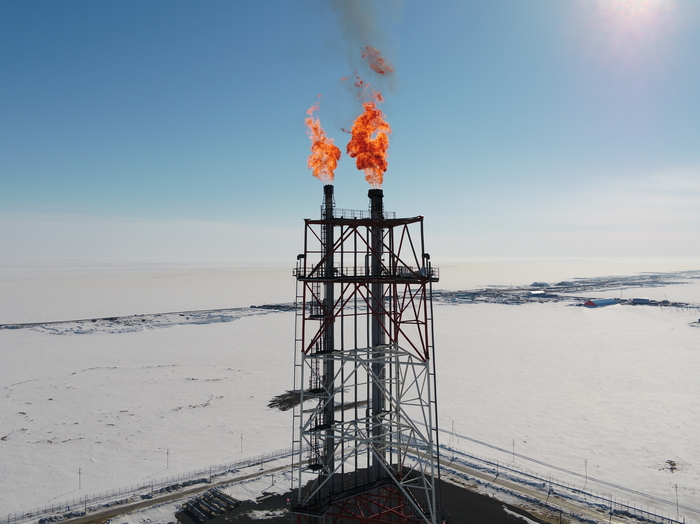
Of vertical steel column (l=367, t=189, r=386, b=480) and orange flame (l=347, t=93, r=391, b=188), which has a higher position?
orange flame (l=347, t=93, r=391, b=188)

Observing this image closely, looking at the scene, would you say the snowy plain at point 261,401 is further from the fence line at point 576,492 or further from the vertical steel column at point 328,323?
the vertical steel column at point 328,323

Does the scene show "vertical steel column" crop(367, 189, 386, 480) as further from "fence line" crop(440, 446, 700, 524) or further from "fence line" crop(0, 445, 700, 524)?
"fence line" crop(0, 445, 700, 524)

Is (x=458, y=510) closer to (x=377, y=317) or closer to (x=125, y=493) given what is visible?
(x=377, y=317)

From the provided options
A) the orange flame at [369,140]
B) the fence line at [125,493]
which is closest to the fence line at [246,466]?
the fence line at [125,493]

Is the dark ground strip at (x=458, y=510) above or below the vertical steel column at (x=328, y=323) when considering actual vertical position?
below

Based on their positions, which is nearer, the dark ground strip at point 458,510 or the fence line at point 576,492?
the fence line at point 576,492

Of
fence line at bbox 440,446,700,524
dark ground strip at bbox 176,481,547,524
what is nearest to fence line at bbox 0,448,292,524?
dark ground strip at bbox 176,481,547,524

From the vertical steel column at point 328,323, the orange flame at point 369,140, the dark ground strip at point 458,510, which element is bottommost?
the dark ground strip at point 458,510
